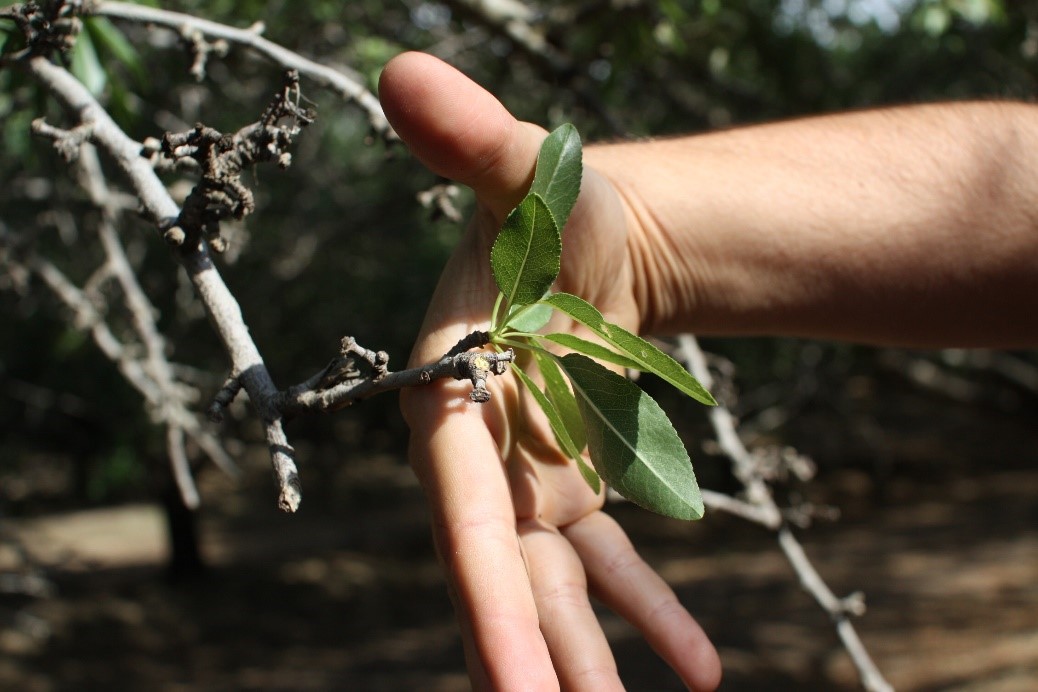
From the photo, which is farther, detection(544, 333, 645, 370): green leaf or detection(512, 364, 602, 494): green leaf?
detection(512, 364, 602, 494): green leaf

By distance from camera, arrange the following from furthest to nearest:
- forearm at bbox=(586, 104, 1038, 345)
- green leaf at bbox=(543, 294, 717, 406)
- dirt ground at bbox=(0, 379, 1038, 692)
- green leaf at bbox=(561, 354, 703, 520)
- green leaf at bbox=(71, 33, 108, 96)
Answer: dirt ground at bbox=(0, 379, 1038, 692) → forearm at bbox=(586, 104, 1038, 345) → green leaf at bbox=(71, 33, 108, 96) → green leaf at bbox=(561, 354, 703, 520) → green leaf at bbox=(543, 294, 717, 406)

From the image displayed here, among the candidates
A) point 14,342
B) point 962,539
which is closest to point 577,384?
point 14,342

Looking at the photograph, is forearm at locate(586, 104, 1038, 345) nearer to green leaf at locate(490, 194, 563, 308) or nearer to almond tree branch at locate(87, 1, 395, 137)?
almond tree branch at locate(87, 1, 395, 137)

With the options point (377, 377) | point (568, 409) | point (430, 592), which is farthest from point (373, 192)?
point (377, 377)

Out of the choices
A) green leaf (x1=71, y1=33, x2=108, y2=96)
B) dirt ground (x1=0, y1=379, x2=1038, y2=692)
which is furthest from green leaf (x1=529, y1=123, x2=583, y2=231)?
dirt ground (x1=0, y1=379, x2=1038, y2=692)

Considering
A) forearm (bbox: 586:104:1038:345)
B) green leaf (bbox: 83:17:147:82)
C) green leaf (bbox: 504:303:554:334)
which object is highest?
green leaf (bbox: 83:17:147:82)

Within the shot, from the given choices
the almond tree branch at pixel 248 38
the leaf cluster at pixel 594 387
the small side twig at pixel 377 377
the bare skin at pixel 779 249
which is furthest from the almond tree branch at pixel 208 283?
the bare skin at pixel 779 249

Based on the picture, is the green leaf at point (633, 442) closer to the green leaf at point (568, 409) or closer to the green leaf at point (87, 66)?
the green leaf at point (568, 409)

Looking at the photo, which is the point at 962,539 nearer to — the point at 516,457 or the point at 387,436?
the point at 387,436
